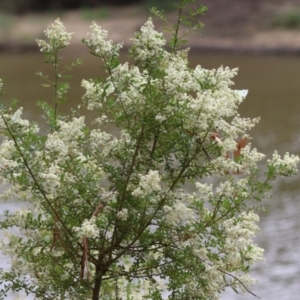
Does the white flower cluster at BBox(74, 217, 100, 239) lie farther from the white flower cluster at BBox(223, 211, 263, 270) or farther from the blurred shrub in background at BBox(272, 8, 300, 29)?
the blurred shrub in background at BBox(272, 8, 300, 29)

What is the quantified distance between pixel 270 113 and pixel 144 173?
11.5 meters

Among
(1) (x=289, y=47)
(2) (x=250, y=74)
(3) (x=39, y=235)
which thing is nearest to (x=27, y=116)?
(2) (x=250, y=74)

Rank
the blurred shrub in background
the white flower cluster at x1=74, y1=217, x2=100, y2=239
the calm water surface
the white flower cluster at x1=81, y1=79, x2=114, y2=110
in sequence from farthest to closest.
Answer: the blurred shrub in background
the calm water surface
the white flower cluster at x1=81, y1=79, x2=114, y2=110
the white flower cluster at x1=74, y1=217, x2=100, y2=239

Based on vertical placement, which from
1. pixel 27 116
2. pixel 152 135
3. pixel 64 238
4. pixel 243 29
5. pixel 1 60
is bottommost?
pixel 64 238

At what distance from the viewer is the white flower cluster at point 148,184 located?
5.61 ft

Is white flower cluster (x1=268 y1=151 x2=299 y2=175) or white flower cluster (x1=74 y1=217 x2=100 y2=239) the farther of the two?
white flower cluster (x1=268 y1=151 x2=299 y2=175)

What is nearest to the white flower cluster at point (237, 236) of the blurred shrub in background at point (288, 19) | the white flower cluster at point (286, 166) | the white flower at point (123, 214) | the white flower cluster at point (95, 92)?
the white flower cluster at point (286, 166)

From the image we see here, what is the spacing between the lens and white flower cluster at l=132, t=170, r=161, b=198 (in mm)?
1711

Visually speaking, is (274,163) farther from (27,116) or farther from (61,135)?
(27,116)

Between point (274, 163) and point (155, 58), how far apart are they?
1.48ft

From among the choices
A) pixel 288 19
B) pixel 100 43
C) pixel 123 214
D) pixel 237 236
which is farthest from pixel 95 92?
pixel 288 19

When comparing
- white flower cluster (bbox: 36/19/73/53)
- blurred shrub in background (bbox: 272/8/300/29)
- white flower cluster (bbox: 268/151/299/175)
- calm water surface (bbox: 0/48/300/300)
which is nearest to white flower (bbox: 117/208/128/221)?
white flower cluster (bbox: 268/151/299/175)

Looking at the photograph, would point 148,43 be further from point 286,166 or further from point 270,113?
point 270,113

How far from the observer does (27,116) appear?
11562mm
